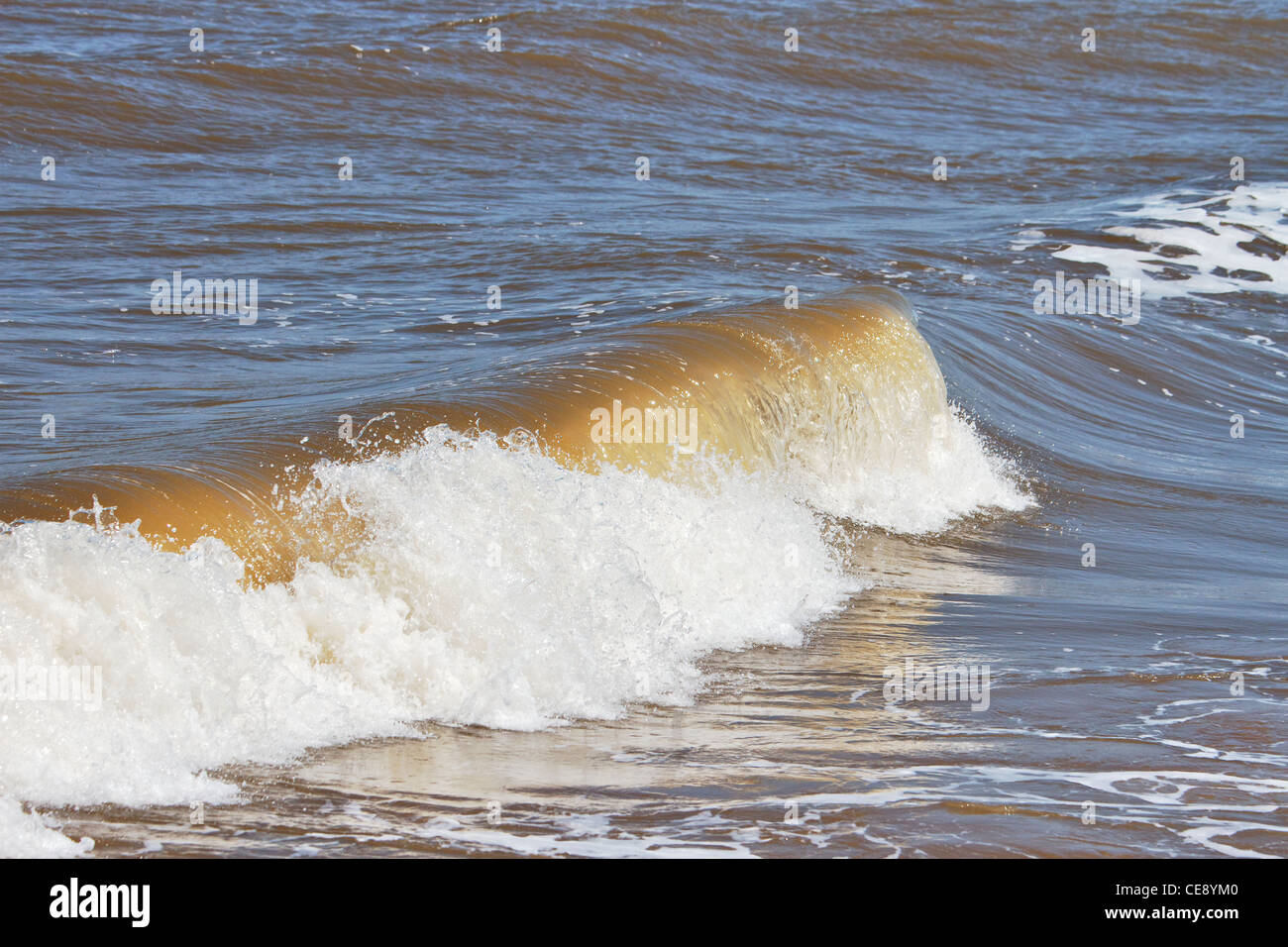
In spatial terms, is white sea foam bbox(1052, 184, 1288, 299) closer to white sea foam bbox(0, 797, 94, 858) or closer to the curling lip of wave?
the curling lip of wave

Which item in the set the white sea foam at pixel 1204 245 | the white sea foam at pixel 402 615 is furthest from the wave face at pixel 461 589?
the white sea foam at pixel 1204 245

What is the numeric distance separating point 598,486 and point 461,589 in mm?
1168

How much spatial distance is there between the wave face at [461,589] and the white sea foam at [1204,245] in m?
7.78

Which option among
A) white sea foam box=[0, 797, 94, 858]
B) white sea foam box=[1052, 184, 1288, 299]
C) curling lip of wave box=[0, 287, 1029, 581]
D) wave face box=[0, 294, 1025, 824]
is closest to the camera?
white sea foam box=[0, 797, 94, 858]

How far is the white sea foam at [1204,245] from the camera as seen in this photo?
1491cm

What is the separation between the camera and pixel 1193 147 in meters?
20.4

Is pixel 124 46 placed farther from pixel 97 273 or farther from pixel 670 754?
pixel 670 754

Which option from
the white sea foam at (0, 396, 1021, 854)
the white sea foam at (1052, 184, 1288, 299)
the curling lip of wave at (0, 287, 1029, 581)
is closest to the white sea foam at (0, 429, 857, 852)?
the white sea foam at (0, 396, 1021, 854)

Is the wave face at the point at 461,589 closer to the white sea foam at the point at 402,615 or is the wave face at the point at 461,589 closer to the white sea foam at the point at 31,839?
the white sea foam at the point at 402,615

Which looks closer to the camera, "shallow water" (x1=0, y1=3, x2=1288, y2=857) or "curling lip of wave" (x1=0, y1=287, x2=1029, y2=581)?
"shallow water" (x1=0, y1=3, x2=1288, y2=857)

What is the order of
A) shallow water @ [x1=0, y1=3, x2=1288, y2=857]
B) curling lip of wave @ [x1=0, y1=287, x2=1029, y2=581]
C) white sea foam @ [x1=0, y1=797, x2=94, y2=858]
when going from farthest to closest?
curling lip of wave @ [x1=0, y1=287, x2=1029, y2=581] → shallow water @ [x1=0, y1=3, x2=1288, y2=857] → white sea foam @ [x1=0, y1=797, x2=94, y2=858]

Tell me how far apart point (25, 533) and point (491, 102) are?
14.3m

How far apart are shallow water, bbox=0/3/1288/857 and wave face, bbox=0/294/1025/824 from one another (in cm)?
2

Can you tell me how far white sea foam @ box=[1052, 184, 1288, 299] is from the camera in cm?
1491
